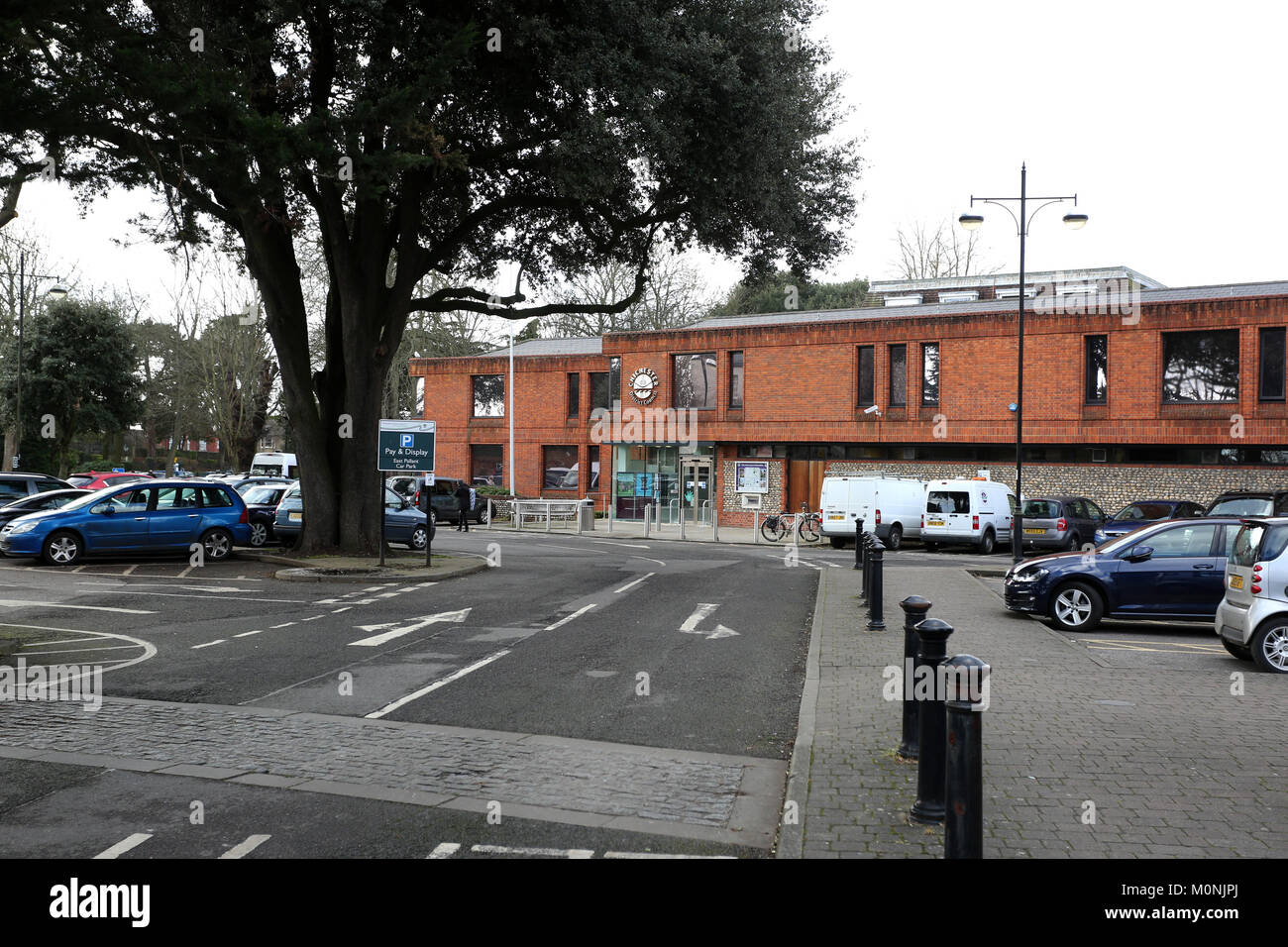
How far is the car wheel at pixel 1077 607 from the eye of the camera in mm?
12625

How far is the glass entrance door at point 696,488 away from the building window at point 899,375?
7.69m

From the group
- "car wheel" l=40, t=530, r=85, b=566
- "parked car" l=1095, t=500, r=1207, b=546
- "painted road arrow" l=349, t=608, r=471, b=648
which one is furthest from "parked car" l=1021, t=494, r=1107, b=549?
"car wheel" l=40, t=530, r=85, b=566

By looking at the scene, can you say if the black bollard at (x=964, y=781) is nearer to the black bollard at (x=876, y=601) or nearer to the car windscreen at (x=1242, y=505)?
the black bollard at (x=876, y=601)

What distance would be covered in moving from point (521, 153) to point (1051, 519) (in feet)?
55.8

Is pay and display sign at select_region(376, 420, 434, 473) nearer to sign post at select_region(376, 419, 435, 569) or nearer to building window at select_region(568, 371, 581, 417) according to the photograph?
sign post at select_region(376, 419, 435, 569)

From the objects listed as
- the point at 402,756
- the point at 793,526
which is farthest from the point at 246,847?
the point at 793,526

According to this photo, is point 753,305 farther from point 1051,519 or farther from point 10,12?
point 10,12

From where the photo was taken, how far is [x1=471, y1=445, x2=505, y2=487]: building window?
46438mm

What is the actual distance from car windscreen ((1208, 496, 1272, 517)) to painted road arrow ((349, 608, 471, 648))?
54.6 ft

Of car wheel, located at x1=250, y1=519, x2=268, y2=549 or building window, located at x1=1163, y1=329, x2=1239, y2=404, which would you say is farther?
building window, located at x1=1163, y1=329, x2=1239, y2=404

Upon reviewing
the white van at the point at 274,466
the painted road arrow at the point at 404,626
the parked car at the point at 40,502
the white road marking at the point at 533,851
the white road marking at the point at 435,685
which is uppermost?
the white van at the point at 274,466

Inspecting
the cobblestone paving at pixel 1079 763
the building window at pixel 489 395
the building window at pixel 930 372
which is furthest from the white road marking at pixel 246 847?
the building window at pixel 489 395
